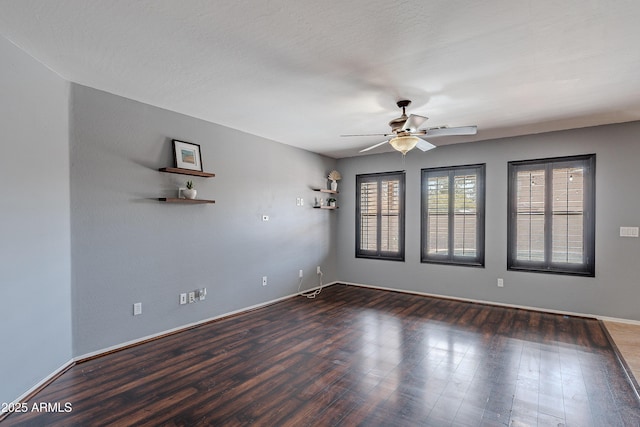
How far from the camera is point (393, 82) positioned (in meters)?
2.96

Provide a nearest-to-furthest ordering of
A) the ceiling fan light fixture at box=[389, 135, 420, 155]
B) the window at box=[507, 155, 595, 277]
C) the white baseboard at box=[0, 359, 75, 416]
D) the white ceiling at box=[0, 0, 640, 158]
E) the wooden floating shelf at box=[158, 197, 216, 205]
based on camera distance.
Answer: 1. the white ceiling at box=[0, 0, 640, 158]
2. the white baseboard at box=[0, 359, 75, 416]
3. the ceiling fan light fixture at box=[389, 135, 420, 155]
4. the wooden floating shelf at box=[158, 197, 216, 205]
5. the window at box=[507, 155, 595, 277]

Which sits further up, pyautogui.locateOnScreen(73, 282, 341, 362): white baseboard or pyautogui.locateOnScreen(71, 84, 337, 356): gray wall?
pyautogui.locateOnScreen(71, 84, 337, 356): gray wall

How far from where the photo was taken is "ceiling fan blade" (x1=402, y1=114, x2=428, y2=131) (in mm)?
3148

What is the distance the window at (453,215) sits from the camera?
5.19 m

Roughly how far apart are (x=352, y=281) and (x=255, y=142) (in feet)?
11.0

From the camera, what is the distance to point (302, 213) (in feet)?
19.0

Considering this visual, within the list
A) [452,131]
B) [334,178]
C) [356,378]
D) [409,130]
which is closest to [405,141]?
[409,130]

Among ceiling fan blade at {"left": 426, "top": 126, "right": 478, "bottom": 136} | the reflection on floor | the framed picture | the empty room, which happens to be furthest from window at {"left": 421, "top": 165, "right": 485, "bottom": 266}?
the framed picture

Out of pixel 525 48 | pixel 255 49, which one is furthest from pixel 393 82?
pixel 255 49

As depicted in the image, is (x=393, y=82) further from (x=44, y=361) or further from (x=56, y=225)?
(x=44, y=361)

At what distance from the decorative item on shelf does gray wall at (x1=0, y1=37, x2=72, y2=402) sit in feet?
13.8

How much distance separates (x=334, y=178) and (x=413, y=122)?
3.17 meters

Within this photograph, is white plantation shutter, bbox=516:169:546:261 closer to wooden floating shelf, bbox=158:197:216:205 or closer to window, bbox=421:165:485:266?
window, bbox=421:165:485:266

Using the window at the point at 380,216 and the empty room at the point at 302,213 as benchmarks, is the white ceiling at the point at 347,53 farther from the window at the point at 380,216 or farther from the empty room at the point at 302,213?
the window at the point at 380,216
